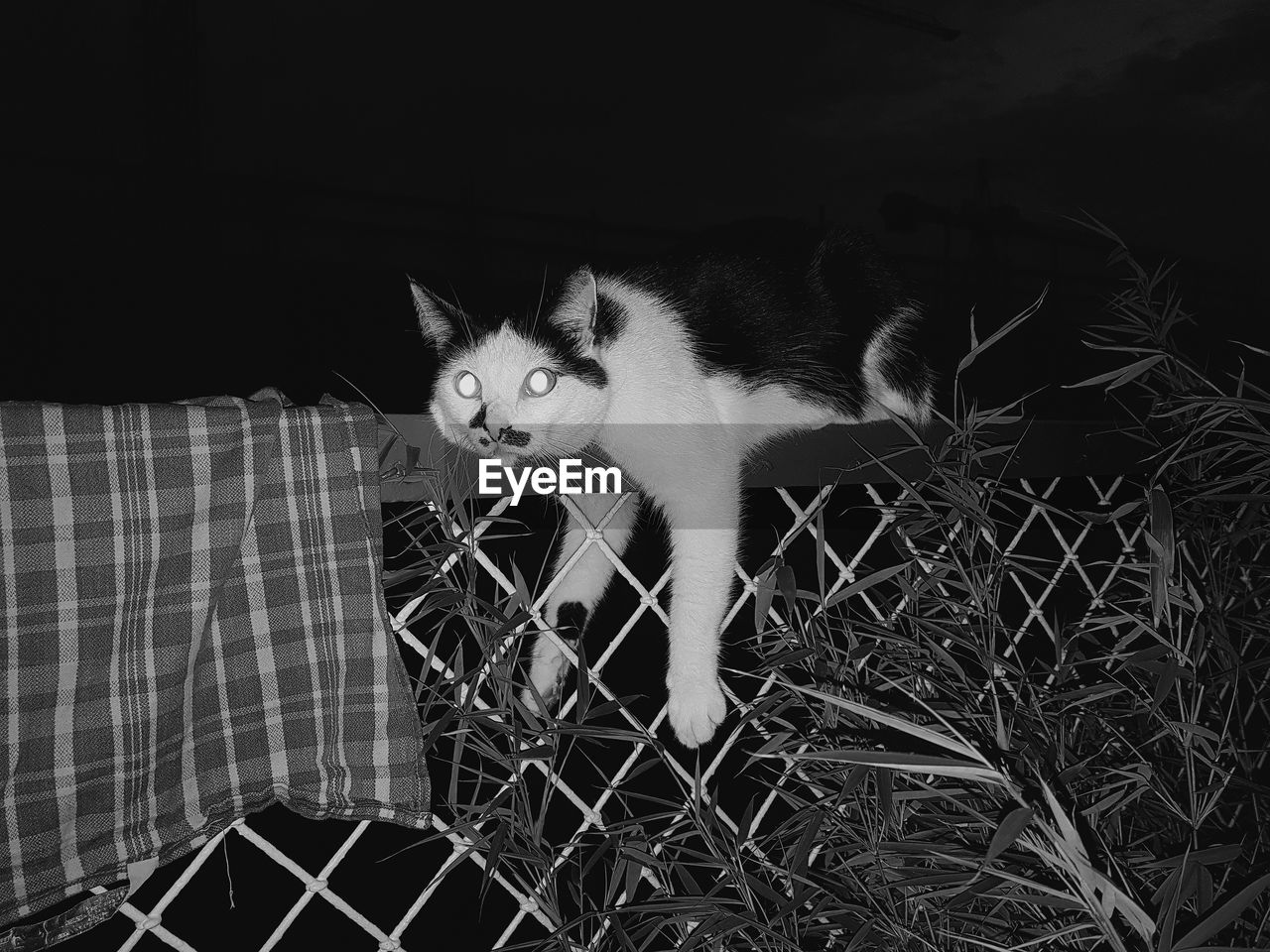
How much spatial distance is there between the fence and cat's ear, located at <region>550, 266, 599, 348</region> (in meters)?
0.22

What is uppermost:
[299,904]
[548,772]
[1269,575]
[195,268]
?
[195,268]

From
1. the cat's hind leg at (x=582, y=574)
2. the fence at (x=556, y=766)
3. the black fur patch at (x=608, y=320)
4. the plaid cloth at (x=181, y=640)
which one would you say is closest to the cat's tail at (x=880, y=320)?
the fence at (x=556, y=766)

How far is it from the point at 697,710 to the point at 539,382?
410mm

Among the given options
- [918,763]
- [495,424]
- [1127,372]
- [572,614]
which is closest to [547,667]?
[572,614]

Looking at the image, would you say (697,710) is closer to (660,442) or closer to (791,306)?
(660,442)

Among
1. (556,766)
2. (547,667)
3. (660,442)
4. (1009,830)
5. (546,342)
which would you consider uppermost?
(546,342)

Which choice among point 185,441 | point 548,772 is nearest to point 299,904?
point 548,772

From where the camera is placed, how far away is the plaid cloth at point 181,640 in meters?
0.51

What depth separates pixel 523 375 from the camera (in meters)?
0.90

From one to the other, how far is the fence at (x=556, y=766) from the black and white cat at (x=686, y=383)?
49 millimetres

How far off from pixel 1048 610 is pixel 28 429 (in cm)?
200

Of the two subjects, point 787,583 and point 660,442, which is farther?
point 660,442

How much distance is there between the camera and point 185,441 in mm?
562

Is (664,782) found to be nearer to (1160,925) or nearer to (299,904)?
(299,904)
